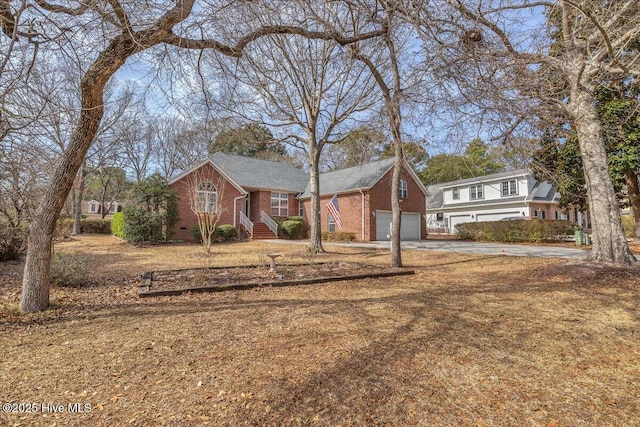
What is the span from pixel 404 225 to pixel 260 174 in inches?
464

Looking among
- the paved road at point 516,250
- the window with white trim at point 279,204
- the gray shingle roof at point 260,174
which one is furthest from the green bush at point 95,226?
the paved road at point 516,250

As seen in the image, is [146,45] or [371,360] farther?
[146,45]

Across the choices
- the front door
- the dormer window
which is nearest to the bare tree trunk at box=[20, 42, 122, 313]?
the front door

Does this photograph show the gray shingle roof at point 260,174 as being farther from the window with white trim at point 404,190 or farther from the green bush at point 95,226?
the green bush at point 95,226

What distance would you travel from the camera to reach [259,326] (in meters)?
4.27

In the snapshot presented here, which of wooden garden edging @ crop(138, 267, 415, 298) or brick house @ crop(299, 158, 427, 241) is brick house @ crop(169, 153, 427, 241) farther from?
wooden garden edging @ crop(138, 267, 415, 298)

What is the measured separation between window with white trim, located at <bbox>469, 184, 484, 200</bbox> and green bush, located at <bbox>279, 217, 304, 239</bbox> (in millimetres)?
17598

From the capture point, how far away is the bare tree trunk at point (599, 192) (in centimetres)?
809

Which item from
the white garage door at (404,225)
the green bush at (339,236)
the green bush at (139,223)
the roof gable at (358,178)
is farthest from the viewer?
the white garage door at (404,225)

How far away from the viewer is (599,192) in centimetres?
823

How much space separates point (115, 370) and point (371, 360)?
95.5 inches

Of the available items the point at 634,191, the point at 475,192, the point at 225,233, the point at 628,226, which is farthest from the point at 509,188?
the point at 225,233

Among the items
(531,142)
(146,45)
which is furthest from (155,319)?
(531,142)

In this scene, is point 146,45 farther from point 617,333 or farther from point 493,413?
point 617,333
